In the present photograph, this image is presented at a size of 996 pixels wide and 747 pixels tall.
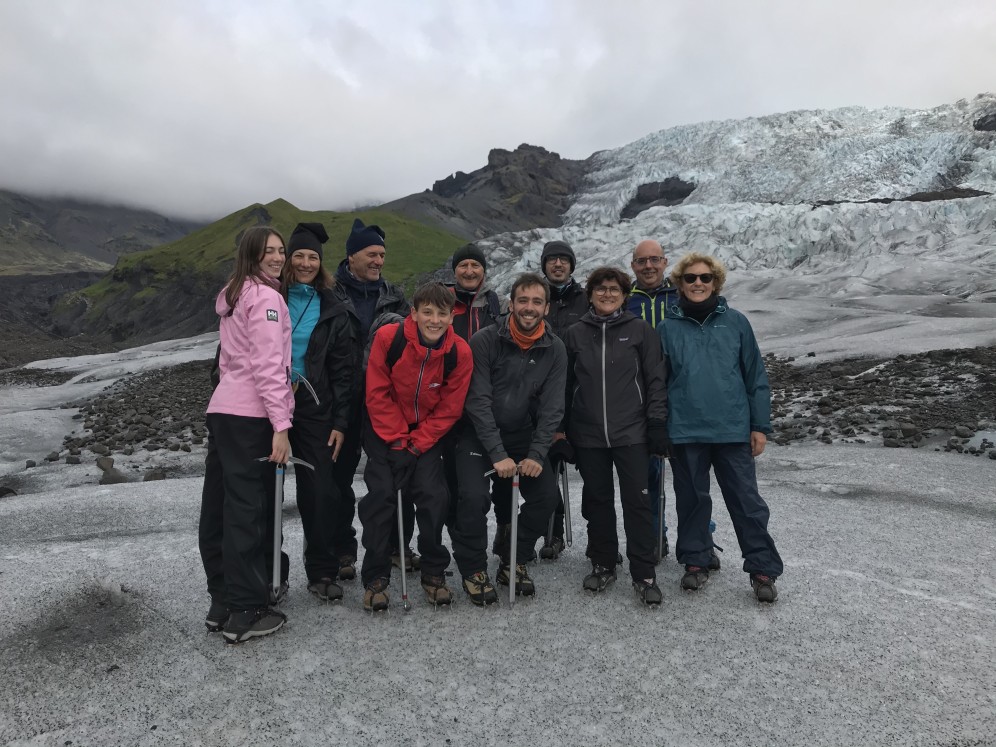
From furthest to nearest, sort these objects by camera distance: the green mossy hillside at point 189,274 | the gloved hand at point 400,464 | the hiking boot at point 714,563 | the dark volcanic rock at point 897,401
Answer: the green mossy hillside at point 189,274 < the dark volcanic rock at point 897,401 < the hiking boot at point 714,563 < the gloved hand at point 400,464

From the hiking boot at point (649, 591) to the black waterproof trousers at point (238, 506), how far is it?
2951 millimetres

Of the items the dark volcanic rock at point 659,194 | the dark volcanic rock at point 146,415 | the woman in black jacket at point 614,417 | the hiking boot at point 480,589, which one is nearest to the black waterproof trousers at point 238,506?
the hiking boot at point 480,589

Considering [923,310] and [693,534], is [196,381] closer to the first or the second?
[693,534]

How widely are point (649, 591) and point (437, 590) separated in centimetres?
173

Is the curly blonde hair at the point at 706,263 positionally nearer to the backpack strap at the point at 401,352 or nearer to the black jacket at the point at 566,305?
the black jacket at the point at 566,305

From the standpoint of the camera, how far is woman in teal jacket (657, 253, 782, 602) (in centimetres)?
511

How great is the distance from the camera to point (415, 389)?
490 centimetres

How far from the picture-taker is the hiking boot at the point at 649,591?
4953mm

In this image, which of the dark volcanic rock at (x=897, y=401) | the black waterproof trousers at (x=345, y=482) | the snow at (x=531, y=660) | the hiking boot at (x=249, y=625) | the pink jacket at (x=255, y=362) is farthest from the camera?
the dark volcanic rock at (x=897, y=401)

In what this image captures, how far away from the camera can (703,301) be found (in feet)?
17.3

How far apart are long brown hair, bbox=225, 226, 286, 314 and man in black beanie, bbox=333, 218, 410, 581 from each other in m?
0.92

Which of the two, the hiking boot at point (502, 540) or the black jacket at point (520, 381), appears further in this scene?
the hiking boot at point (502, 540)

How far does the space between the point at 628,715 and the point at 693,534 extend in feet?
6.70

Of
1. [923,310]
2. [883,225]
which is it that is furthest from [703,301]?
[883,225]
